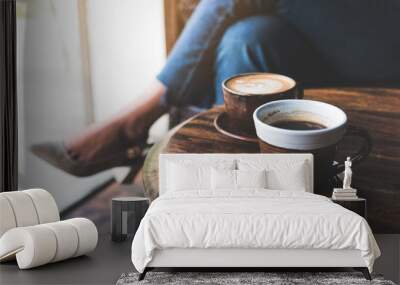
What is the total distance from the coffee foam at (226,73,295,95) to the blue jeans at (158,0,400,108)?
0.23 feet

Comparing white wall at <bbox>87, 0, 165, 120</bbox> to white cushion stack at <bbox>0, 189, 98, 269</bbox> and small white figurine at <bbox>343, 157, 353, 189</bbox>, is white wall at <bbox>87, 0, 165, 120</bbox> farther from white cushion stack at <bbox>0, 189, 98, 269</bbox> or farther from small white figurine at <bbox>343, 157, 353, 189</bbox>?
small white figurine at <bbox>343, 157, 353, 189</bbox>

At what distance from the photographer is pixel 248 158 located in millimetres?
6902

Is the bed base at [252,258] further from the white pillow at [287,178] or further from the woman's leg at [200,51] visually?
the woman's leg at [200,51]

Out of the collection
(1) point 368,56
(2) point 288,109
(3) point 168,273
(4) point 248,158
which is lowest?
(3) point 168,273

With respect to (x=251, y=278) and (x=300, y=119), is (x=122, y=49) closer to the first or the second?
(x=300, y=119)

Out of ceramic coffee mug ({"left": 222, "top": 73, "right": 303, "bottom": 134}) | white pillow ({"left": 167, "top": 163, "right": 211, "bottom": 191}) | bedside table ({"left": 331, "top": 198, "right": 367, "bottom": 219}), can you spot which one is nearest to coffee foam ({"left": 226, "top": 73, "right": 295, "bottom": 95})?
ceramic coffee mug ({"left": 222, "top": 73, "right": 303, "bottom": 134})

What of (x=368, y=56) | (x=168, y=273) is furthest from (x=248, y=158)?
(x=168, y=273)

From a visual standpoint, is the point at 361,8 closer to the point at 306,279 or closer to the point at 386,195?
the point at 386,195

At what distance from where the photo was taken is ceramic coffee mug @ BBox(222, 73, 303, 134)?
283 inches

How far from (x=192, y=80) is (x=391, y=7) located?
2131mm

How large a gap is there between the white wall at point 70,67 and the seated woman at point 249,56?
0.45ft

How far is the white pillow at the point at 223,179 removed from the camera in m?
6.41

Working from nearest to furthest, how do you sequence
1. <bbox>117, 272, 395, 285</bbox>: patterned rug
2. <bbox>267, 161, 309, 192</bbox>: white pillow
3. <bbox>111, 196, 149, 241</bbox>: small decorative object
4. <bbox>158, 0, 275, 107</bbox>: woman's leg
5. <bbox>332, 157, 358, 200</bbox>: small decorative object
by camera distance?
<bbox>117, 272, 395, 285</bbox>: patterned rug < <bbox>267, 161, 309, 192</bbox>: white pillow < <bbox>332, 157, 358, 200</bbox>: small decorative object < <bbox>111, 196, 149, 241</bbox>: small decorative object < <bbox>158, 0, 275, 107</bbox>: woman's leg

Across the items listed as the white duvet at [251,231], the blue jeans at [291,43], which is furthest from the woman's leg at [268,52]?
the white duvet at [251,231]
